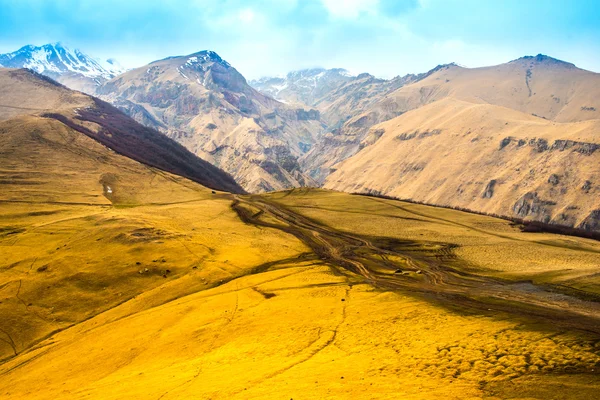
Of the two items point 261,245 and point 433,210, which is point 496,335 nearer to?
point 261,245

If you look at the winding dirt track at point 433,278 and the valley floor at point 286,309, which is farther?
the winding dirt track at point 433,278

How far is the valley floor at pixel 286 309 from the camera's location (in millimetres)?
39250

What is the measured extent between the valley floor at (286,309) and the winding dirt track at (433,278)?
49cm

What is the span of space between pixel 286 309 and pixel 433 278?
30463mm

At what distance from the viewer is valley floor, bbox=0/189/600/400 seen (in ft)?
129

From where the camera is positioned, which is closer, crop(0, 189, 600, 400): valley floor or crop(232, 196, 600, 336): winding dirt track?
crop(0, 189, 600, 400): valley floor

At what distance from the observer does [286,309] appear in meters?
64.3

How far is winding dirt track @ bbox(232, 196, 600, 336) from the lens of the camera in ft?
188

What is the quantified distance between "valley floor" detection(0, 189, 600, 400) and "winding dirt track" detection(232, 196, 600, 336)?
49 cm

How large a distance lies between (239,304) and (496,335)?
3736 cm

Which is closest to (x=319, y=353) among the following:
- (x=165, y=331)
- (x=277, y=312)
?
(x=277, y=312)

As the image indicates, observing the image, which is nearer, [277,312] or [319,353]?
[319,353]

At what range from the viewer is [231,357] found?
48.6 meters

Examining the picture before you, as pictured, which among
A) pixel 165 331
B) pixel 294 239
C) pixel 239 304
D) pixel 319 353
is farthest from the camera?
pixel 294 239
